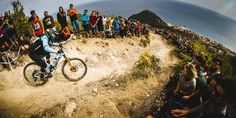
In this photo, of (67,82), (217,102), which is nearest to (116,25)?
(67,82)

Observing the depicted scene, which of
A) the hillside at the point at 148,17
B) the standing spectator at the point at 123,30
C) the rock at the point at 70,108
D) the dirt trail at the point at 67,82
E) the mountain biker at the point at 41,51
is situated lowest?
the rock at the point at 70,108

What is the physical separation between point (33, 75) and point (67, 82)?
1.82 meters

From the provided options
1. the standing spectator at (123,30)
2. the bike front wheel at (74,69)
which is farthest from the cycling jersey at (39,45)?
the standing spectator at (123,30)

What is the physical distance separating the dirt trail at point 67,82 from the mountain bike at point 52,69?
1.21 ft

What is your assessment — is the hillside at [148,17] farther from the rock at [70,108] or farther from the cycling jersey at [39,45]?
the cycling jersey at [39,45]

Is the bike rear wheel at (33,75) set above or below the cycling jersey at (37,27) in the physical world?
below

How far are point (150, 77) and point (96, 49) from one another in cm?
435

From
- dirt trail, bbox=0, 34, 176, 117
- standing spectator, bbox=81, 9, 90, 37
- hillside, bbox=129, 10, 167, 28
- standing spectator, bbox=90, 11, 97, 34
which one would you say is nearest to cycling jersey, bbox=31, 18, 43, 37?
dirt trail, bbox=0, 34, 176, 117

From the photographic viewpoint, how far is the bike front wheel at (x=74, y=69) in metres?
10.2

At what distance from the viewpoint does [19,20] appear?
576 inches

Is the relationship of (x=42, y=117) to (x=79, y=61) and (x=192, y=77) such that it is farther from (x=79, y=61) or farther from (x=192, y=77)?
(x=192, y=77)

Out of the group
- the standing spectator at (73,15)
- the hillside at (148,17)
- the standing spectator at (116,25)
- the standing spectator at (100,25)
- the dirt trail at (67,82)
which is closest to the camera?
the dirt trail at (67,82)

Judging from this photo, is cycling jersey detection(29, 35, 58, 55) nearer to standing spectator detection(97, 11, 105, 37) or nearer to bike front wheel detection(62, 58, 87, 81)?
bike front wheel detection(62, 58, 87, 81)

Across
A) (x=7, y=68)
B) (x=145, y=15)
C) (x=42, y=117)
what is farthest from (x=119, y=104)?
(x=145, y=15)
